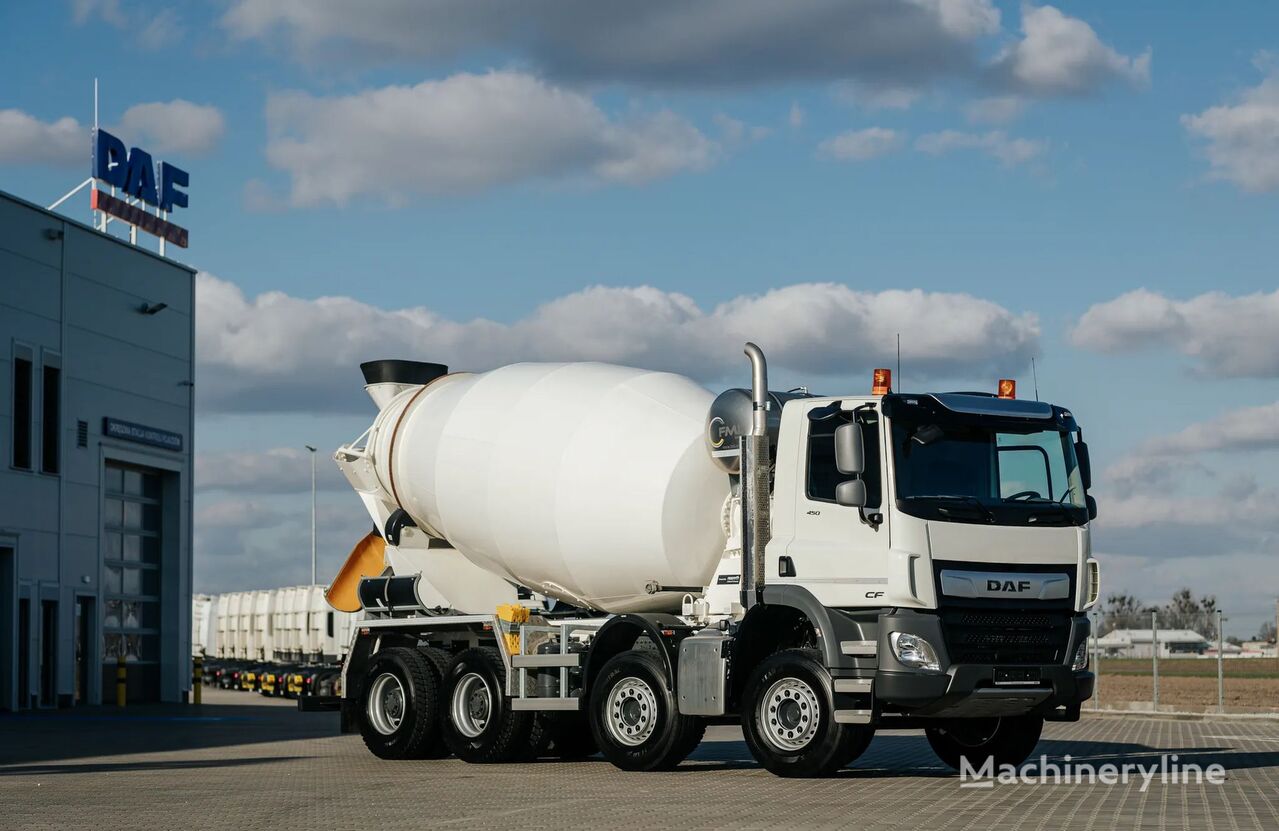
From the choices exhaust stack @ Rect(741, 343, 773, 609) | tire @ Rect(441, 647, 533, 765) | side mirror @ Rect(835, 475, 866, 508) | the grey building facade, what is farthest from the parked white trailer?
side mirror @ Rect(835, 475, 866, 508)

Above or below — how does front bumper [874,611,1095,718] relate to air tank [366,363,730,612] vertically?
below

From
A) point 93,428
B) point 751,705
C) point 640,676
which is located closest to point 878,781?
point 751,705

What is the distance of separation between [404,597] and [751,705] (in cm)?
574

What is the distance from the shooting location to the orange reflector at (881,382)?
50.1ft

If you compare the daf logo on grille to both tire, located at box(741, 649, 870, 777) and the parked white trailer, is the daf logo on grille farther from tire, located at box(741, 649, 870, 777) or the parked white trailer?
the parked white trailer

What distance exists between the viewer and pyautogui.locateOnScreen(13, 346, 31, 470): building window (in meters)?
34.2

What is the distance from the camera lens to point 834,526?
14.9m

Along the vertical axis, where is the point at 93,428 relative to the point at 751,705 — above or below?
above

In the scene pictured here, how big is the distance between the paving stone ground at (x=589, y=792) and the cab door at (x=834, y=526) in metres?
1.62

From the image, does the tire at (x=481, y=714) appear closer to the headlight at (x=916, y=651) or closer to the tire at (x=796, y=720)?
the tire at (x=796, y=720)

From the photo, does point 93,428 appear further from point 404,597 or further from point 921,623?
point 921,623

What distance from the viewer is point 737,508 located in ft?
52.6

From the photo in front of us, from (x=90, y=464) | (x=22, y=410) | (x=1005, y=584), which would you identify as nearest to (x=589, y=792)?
(x=1005, y=584)

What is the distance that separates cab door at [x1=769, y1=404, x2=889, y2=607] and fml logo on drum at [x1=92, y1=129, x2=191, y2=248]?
27.6m
